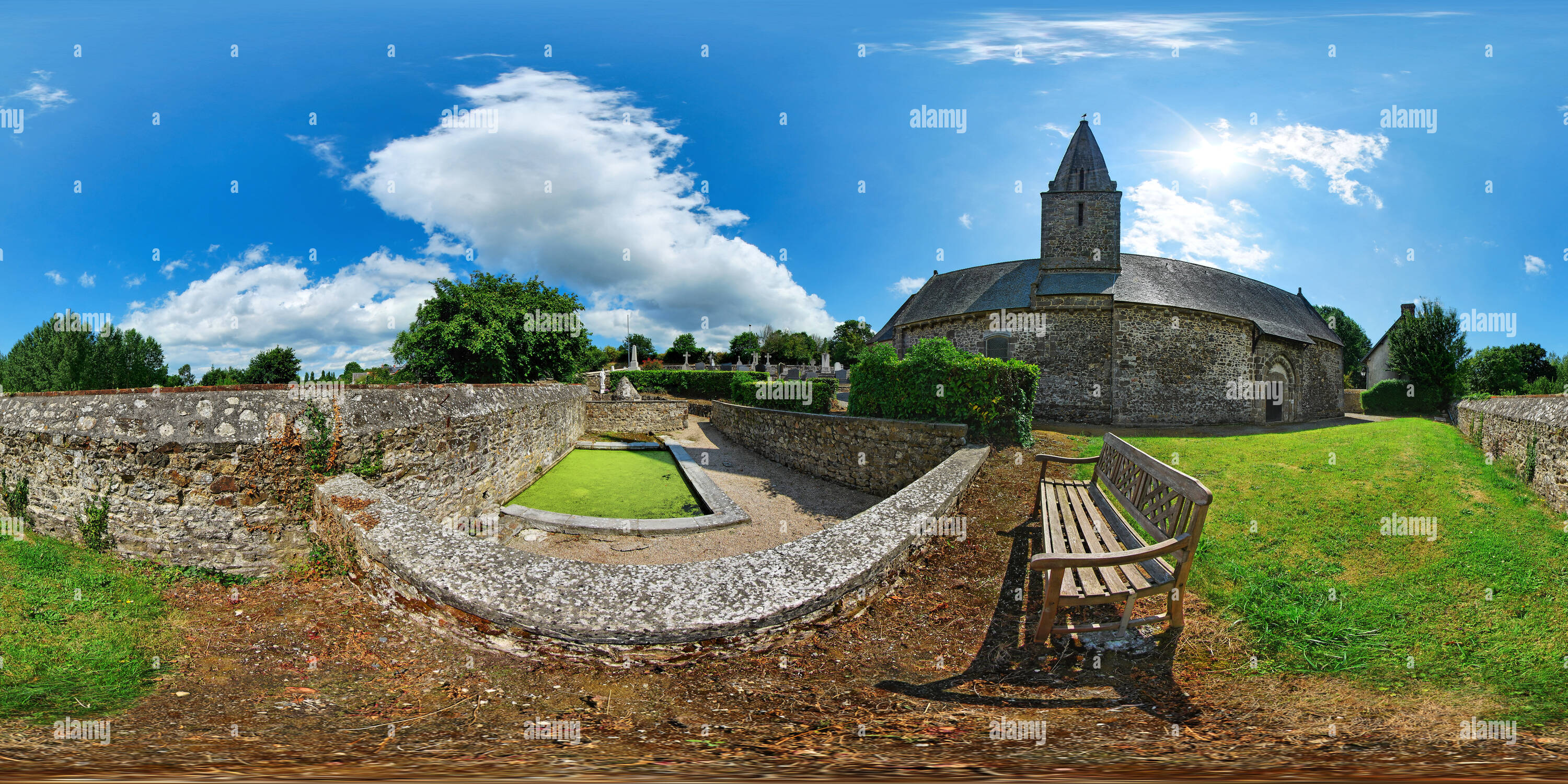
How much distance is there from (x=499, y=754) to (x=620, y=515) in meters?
6.85

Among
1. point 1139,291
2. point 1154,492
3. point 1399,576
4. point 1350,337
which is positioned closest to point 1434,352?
point 1139,291

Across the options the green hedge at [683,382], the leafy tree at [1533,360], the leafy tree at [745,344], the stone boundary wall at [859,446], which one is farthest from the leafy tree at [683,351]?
the leafy tree at [1533,360]

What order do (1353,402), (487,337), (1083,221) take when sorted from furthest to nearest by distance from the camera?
(1353,402) < (1083,221) < (487,337)

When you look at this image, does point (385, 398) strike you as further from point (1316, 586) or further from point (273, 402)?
point (1316, 586)

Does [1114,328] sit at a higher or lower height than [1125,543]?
higher

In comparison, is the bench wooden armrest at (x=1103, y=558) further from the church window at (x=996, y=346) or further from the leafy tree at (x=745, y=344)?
the leafy tree at (x=745, y=344)

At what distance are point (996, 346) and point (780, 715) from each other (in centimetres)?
2039

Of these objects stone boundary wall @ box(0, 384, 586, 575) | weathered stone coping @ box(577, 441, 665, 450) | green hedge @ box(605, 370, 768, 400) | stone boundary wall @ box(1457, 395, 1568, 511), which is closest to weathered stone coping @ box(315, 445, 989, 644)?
stone boundary wall @ box(0, 384, 586, 575)

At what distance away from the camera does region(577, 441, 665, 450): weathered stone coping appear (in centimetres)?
1530

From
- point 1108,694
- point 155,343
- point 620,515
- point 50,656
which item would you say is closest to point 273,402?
point 50,656

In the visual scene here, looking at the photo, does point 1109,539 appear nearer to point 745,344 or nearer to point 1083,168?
point 1083,168

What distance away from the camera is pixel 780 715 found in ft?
8.95

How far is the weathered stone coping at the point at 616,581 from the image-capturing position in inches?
121

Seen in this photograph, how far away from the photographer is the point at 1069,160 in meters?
22.8
